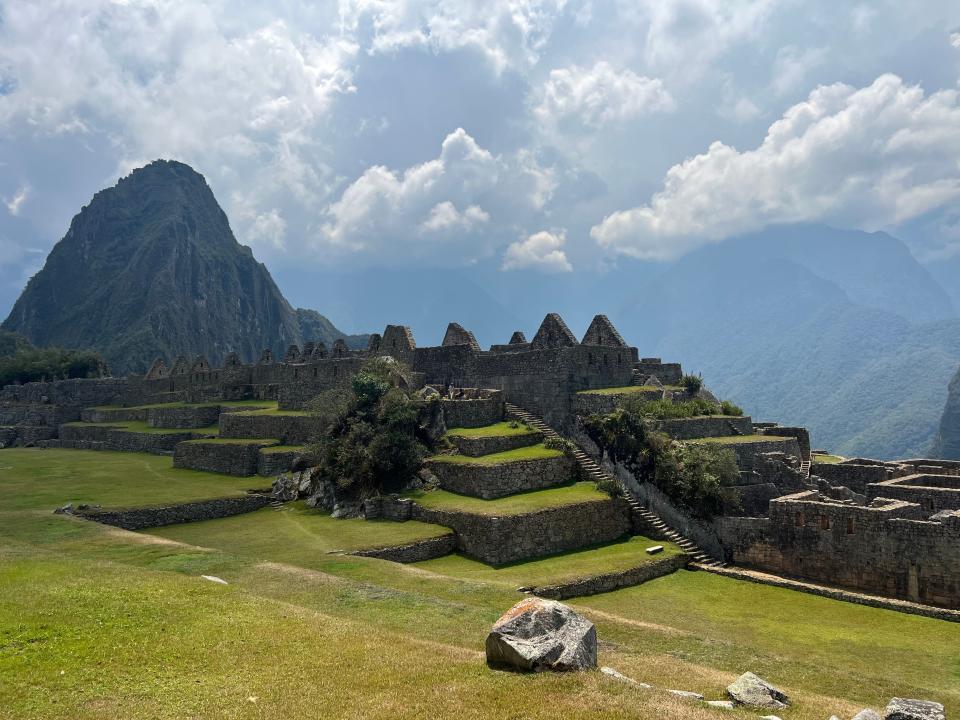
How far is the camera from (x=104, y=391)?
2397 inches

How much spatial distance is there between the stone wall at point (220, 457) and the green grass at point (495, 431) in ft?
35.7

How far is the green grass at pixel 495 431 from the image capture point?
1080 inches

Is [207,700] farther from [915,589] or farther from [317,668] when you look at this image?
[915,589]

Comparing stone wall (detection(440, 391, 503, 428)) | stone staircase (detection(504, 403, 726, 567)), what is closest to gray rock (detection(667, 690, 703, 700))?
stone staircase (detection(504, 403, 726, 567))

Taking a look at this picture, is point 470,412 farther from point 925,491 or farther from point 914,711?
point 914,711

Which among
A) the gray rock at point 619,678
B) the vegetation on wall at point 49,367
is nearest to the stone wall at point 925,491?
the gray rock at point 619,678

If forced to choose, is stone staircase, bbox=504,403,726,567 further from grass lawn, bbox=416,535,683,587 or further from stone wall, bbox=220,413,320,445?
stone wall, bbox=220,413,320,445

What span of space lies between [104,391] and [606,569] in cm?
5775

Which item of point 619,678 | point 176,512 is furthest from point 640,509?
point 176,512

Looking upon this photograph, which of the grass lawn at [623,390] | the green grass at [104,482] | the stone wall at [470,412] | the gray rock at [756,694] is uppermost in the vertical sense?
the grass lawn at [623,390]

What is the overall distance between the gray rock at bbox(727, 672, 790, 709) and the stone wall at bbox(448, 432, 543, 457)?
56.6ft

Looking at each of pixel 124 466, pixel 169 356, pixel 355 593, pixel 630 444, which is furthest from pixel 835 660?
pixel 169 356

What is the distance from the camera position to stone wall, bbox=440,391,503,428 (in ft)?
97.3

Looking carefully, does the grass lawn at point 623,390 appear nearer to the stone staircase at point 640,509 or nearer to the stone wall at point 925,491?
the stone staircase at point 640,509
